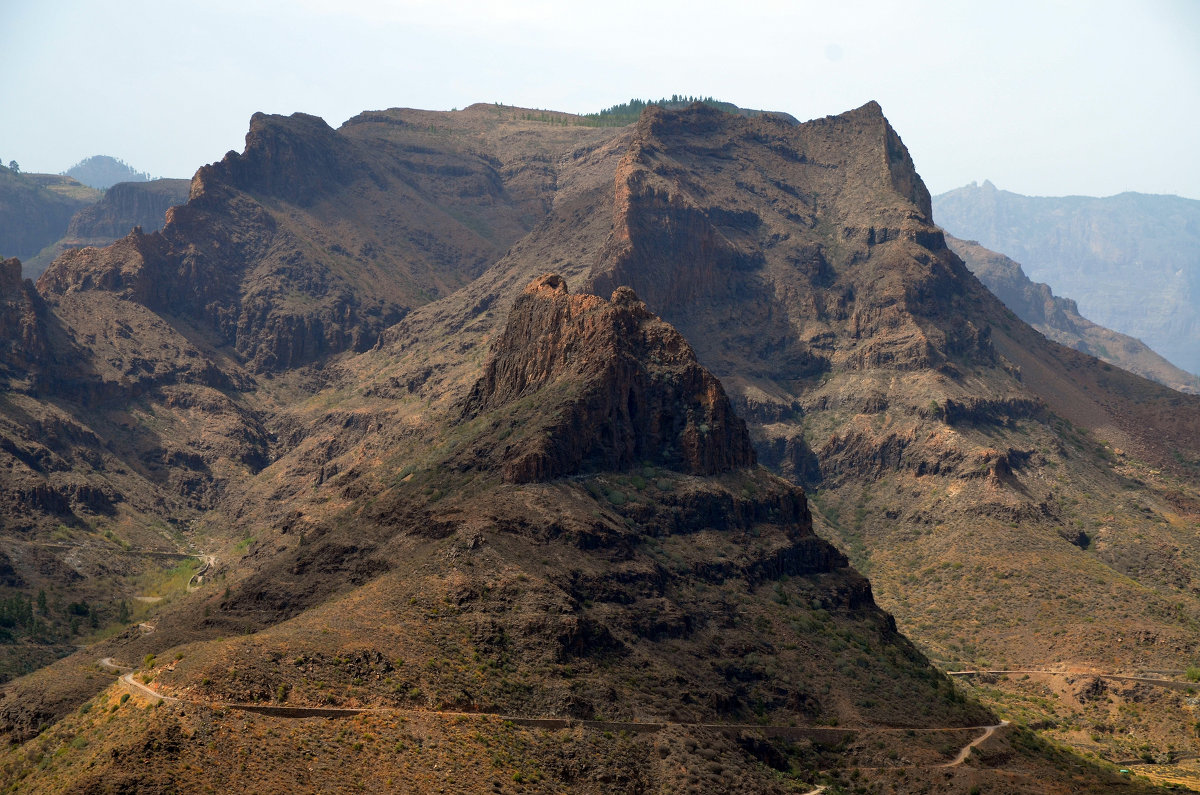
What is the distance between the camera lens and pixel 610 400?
14812 cm

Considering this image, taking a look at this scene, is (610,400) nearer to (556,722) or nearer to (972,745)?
(556,722)

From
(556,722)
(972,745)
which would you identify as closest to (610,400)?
(556,722)

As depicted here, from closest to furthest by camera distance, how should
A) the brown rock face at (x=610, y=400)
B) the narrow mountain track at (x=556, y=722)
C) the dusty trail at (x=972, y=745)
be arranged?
the narrow mountain track at (x=556, y=722), the dusty trail at (x=972, y=745), the brown rock face at (x=610, y=400)

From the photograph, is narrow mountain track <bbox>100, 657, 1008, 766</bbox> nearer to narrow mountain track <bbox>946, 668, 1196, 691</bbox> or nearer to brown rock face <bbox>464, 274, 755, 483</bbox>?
brown rock face <bbox>464, 274, 755, 483</bbox>

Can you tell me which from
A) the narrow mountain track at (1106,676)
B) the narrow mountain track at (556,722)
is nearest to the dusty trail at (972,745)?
the narrow mountain track at (556,722)

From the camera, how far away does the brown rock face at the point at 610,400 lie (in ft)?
470

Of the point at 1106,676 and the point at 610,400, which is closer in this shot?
the point at 610,400

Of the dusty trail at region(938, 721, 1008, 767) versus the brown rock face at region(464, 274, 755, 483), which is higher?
the brown rock face at region(464, 274, 755, 483)

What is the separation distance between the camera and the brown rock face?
143125 millimetres

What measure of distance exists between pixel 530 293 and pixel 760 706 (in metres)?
64.0

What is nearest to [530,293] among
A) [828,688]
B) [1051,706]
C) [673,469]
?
[673,469]

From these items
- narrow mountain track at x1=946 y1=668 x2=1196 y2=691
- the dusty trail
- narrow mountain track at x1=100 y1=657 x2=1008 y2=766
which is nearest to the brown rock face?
narrow mountain track at x1=100 y1=657 x2=1008 y2=766

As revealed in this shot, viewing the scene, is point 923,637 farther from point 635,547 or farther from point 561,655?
point 561,655

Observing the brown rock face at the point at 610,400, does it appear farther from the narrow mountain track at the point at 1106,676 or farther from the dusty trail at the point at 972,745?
the narrow mountain track at the point at 1106,676
